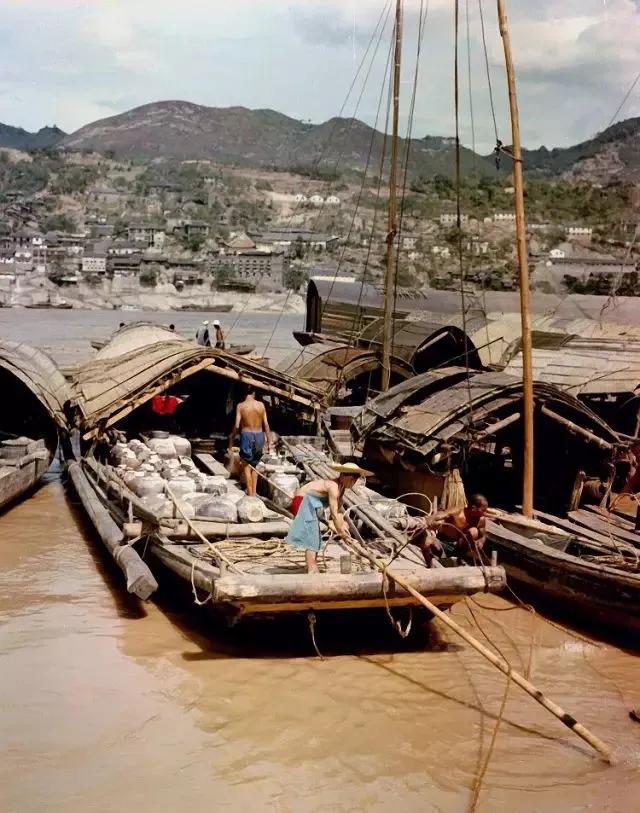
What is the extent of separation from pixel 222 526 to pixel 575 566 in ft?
10.8

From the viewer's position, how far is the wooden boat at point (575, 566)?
7.70 m

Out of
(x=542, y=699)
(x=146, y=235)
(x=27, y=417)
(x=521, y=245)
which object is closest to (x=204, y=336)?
(x=27, y=417)

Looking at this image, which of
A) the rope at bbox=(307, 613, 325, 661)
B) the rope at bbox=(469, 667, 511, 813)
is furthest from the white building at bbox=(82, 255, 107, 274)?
the rope at bbox=(469, 667, 511, 813)

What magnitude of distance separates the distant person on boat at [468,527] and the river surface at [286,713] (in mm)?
829

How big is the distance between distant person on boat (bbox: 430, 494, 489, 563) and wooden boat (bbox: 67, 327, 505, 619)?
0.39 metres

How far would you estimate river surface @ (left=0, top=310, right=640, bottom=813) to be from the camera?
5.45 m

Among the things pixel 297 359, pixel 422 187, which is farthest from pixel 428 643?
pixel 422 187

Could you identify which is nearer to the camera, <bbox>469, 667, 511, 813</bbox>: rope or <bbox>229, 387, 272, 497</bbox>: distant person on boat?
<bbox>469, 667, 511, 813</bbox>: rope

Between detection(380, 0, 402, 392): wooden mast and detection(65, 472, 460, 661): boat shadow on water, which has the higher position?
detection(380, 0, 402, 392): wooden mast

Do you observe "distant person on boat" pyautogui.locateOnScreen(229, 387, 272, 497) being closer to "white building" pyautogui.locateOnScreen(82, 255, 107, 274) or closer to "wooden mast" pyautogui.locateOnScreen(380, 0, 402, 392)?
"wooden mast" pyautogui.locateOnScreen(380, 0, 402, 392)

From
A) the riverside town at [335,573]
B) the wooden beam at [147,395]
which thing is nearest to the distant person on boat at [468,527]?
the riverside town at [335,573]

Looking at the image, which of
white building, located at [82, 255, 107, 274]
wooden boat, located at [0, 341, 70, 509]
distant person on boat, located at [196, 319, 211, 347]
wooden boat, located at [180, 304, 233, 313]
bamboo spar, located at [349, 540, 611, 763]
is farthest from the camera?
white building, located at [82, 255, 107, 274]

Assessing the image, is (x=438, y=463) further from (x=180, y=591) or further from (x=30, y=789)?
(x=30, y=789)

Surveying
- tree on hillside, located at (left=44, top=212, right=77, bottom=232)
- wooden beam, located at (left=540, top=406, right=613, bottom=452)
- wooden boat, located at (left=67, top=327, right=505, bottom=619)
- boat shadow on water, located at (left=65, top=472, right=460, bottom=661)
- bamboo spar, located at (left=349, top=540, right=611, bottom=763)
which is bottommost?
boat shadow on water, located at (left=65, top=472, right=460, bottom=661)
